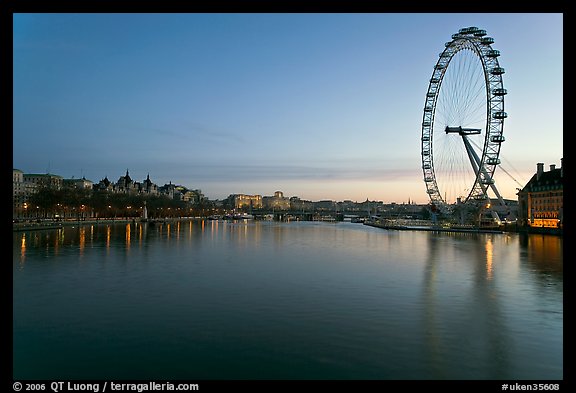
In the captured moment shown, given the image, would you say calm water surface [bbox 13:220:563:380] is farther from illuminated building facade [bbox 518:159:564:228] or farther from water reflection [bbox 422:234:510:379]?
illuminated building facade [bbox 518:159:564:228]

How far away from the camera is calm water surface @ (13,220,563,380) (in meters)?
9.02

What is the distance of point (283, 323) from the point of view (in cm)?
1225

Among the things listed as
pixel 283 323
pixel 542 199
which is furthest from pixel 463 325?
pixel 542 199

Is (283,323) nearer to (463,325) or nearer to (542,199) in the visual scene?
(463,325)

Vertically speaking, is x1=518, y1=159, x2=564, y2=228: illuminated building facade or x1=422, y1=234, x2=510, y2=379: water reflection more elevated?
x1=518, y1=159, x2=564, y2=228: illuminated building facade

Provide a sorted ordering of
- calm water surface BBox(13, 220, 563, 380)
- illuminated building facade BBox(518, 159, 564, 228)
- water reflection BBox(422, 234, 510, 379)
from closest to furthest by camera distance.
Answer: calm water surface BBox(13, 220, 563, 380), water reflection BBox(422, 234, 510, 379), illuminated building facade BBox(518, 159, 564, 228)

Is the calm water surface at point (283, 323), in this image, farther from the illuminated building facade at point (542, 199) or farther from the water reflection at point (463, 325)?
the illuminated building facade at point (542, 199)

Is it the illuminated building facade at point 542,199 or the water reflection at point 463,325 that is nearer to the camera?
the water reflection at point 463,325

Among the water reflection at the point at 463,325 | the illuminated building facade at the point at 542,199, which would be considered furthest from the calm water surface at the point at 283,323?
the illuminated building facade at the point at 542,199

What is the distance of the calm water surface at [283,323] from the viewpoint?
902cm

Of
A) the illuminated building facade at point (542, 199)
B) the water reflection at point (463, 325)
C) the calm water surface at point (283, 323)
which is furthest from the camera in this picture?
the illuminated building facade at point (542, 199)

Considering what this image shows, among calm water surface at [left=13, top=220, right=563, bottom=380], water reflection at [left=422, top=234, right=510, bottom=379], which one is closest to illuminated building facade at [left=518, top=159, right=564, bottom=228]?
calm water surface at [left=13, top=220, right=563, bottom=380]
